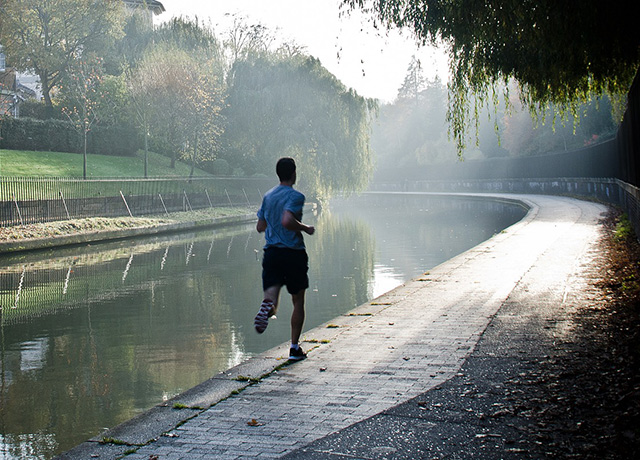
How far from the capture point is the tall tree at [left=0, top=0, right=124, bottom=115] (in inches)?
1788

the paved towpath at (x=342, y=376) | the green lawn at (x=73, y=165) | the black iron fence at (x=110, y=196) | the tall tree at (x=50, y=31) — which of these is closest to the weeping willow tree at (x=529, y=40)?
the paved towpath at (x=342, y=376)

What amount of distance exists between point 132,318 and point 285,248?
4.98 meters

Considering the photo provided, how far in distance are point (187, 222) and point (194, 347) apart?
22445 mm

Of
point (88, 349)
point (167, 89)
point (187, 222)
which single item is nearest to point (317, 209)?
point (167, 89)

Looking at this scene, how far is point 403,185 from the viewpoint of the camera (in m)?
88.1

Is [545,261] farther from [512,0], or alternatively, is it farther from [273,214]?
[273,214]

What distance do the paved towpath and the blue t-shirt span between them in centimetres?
105

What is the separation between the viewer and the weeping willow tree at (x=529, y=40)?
8320mm

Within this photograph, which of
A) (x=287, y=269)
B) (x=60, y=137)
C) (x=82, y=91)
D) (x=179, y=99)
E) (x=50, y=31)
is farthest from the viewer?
(x=50, y=31)

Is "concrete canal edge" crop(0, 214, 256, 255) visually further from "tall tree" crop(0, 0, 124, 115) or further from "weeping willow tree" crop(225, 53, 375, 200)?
Result: "tall tree" crop(0, 0, 124, 115)

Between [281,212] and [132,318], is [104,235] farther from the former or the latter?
[281,212]

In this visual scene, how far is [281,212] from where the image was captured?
20.5ft

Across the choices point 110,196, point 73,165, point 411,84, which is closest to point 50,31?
point 73,165

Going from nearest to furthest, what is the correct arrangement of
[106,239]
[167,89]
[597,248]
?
[597,248] < [106,239] < [167,89]
